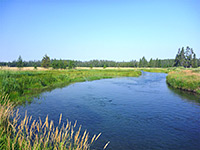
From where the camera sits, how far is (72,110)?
17.6 meters

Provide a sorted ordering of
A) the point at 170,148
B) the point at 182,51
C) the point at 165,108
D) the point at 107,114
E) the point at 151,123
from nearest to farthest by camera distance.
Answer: the point at 170,148
the point at 151,123
the point at 107,114
the point at 165,108
the point at 182,51

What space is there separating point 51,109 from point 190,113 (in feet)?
51.8

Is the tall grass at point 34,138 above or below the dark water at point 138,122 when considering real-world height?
above

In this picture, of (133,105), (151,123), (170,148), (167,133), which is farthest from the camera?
(133,105)

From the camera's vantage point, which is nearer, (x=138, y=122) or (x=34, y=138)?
(x=34, y=138)

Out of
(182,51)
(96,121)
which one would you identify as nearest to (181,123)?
(96,121)

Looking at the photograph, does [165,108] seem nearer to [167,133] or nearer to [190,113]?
[190,113]

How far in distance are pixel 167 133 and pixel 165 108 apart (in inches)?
283

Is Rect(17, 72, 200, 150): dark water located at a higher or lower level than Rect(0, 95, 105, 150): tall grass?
lower

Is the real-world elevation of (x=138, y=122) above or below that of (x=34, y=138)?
below

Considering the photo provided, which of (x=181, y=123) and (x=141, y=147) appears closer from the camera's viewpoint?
(x=141, y=147)

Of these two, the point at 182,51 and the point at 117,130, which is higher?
the point at 182,51

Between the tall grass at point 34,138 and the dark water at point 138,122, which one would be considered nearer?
the tall grass at point 34,138

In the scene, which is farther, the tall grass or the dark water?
the dark water
